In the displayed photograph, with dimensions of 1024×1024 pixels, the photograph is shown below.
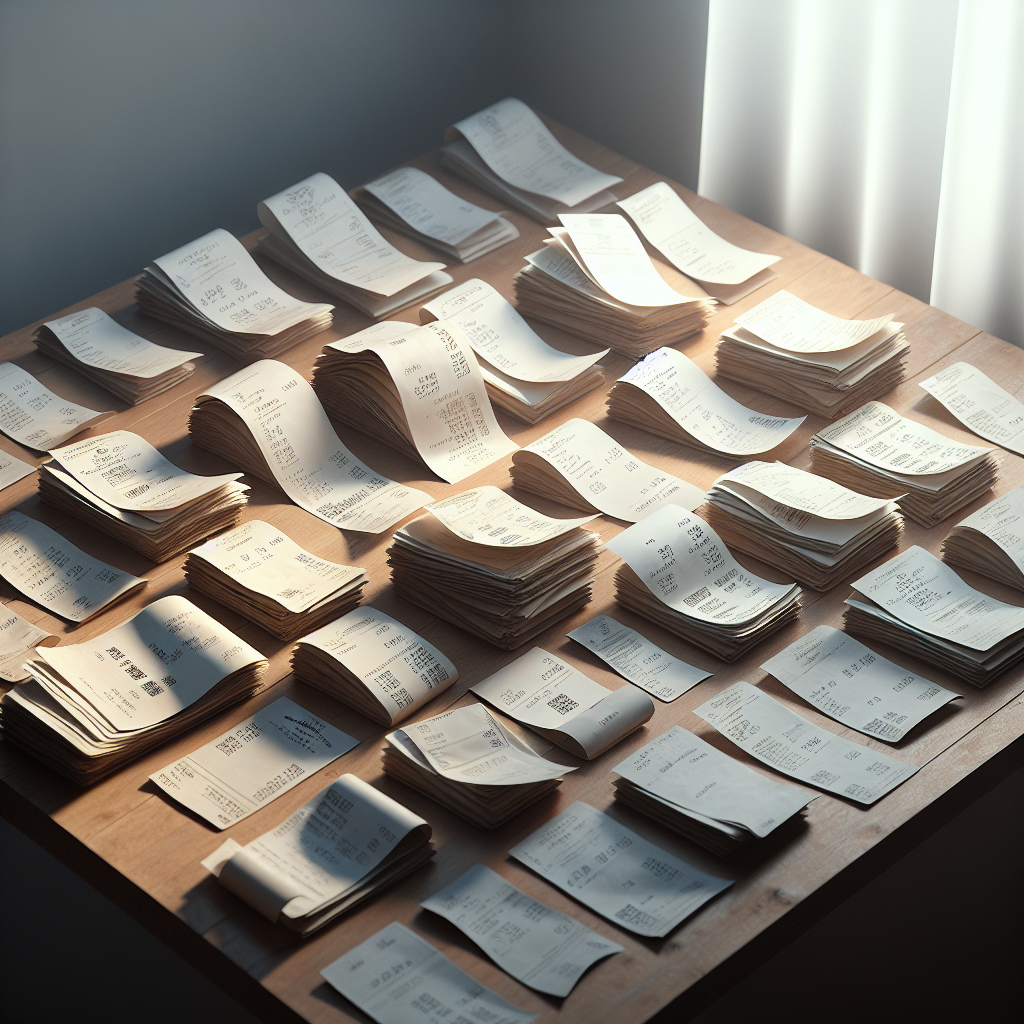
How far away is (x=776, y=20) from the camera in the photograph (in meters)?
3.48

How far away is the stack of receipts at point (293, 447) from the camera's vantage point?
8.92 ft

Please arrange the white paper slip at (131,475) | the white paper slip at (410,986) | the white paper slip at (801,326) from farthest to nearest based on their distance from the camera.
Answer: the white paper slip at (801,326) → the white paper slip at (131,475) → the white paper slip at (410,986)

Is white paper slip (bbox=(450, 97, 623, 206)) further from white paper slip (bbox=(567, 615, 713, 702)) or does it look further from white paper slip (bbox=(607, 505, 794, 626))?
white paper slip (bbox=(567, 615, 713, 702))

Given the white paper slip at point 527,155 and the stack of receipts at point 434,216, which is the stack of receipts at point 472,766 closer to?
the stack of receipts at point 434,216

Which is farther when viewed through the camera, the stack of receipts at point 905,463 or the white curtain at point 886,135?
the white curtain at point 886,135

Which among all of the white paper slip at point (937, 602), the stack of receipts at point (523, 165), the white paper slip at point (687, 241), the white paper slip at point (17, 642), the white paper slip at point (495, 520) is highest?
the stack of receipts at point (523, 165)

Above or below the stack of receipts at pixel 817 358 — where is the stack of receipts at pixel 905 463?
below

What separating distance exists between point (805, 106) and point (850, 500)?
4.30 ft

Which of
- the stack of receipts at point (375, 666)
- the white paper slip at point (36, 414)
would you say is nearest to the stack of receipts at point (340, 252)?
the white paper slip at point (36, 414)

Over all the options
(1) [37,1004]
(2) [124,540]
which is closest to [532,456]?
(2) [124,540]

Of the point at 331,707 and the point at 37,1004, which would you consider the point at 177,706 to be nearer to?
the point at 331,707

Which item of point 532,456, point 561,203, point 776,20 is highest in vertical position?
point 776,20

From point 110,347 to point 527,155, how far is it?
1.14 metres

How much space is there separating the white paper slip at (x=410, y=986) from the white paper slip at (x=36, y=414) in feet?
4.41
